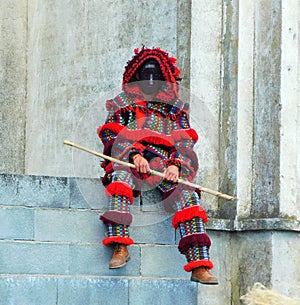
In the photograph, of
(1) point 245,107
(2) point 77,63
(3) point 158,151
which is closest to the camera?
(3) point 158,151

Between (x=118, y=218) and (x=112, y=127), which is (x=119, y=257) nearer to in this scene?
(x=118, y=218)

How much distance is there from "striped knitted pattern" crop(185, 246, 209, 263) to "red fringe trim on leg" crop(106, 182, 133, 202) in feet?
1.90

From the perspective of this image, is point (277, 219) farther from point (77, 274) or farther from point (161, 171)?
point (77, 274)

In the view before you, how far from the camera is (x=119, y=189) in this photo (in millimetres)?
6863

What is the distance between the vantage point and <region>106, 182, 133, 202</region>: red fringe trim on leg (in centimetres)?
687

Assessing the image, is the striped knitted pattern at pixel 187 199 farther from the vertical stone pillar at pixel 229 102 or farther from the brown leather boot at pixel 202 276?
the vertical stone pillar at pixel 229 102

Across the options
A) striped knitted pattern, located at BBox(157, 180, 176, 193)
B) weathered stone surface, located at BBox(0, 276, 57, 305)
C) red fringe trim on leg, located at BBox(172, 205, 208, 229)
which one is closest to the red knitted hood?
striped knitted pattern, located at BBox(157, 180, 176, 193)

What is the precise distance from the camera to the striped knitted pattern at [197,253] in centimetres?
689

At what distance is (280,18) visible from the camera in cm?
782

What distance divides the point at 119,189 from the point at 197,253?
0.70m

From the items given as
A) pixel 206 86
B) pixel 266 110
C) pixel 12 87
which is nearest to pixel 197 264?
pixel 266 110

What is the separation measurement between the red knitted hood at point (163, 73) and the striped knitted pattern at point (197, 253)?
1.12 metres

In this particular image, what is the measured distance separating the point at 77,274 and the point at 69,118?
8.64 feet

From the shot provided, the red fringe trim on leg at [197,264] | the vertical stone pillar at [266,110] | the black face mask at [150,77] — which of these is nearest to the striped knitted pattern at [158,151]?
the black face mask at [150,77]
